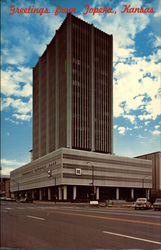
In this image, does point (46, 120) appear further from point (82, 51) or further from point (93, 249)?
point (93, 249)

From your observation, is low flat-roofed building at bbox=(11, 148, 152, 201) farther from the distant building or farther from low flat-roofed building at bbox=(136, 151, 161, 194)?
low flat-roofed building at bbox=(136, 151, 161, 194)

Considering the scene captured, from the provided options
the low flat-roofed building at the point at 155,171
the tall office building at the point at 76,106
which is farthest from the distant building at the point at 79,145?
the low flat-roofed building at the point at 155,171

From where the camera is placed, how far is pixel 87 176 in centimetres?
8669

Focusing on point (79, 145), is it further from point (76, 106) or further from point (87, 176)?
point (87, 176)

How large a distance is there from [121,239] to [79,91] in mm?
82242

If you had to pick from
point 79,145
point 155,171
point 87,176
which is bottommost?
point 87,176

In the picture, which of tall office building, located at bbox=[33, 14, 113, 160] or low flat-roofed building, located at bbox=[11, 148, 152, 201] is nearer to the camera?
tall office building, located at bbox=[33, 14, 113, 160]

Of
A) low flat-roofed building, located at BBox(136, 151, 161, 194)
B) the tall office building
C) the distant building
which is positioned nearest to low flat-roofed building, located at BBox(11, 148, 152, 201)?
the distant building

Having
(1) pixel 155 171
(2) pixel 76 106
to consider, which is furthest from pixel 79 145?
(1) pixel 155 171

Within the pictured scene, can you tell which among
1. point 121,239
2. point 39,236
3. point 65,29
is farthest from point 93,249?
point 65,29

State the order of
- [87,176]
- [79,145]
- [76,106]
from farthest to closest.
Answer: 1. [79,145]
2. [76,106]
3. [87,176]

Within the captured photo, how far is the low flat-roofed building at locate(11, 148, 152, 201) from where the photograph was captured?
84125 millimetres

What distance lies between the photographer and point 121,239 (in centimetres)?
959

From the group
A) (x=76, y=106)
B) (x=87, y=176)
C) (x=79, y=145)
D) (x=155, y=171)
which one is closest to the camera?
(x=87, y=176)
